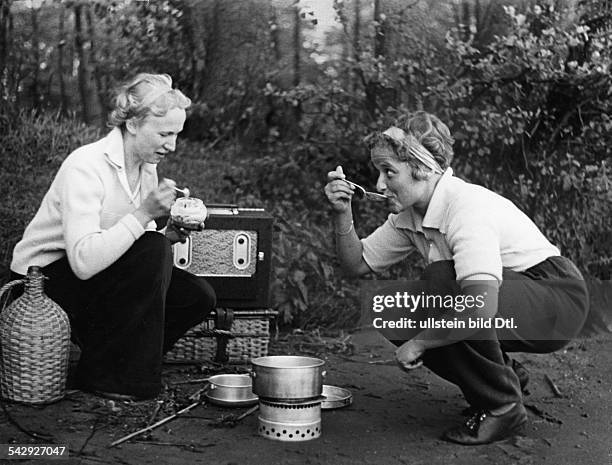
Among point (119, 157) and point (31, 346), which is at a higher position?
point (119, 157)

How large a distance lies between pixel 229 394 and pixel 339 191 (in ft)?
2.87

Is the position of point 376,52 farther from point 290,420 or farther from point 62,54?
point 290,420

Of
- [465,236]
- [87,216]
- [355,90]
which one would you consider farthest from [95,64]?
[465,236]

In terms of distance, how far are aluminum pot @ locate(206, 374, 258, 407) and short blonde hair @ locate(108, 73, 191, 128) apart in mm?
1042

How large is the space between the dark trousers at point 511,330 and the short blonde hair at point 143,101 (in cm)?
117

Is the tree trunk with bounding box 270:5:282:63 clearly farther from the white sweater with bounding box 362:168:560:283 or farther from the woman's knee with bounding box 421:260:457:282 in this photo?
the woman's knee with bounding box 421:260:457:282

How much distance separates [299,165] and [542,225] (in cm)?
157

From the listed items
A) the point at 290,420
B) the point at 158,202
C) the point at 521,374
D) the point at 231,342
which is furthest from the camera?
the point at 231,342

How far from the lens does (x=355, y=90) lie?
19.6 feet

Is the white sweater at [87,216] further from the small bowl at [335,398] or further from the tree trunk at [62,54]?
the tree trunk at [62,54]

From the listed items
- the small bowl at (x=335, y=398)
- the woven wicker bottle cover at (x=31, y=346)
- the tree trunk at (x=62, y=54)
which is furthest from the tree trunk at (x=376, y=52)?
the woven wicker bottle cover at (x=31, y=346)

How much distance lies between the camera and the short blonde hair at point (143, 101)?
3545 millimetres
